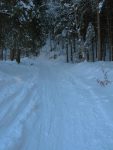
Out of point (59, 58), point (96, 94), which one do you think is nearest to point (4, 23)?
point (96, 94)

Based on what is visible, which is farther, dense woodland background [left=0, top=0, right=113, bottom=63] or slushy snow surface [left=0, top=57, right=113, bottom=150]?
dense woodland background [left=0, top=0, right=113, bottom=63]

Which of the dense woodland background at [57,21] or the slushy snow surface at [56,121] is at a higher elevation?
the dense woodland background at [57,21]

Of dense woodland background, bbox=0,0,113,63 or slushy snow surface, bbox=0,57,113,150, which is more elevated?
dense woodland background, bbox=0,0,113,63

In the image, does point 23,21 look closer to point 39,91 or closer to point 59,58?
point 39,91

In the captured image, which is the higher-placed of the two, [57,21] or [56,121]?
[57,21]

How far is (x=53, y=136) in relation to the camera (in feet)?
22.2

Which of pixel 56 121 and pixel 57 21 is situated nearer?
pixel 56 121

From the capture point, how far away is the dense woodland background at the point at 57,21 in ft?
70.1

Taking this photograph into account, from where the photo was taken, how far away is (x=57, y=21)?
41.2 meters

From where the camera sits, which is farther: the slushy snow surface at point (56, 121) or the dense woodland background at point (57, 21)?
the dense woodland background at point (57, 21)

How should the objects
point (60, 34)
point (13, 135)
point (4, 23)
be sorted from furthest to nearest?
point (60, 34), point (4, 23), point (13, 135)

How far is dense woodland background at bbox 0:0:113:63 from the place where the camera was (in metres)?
21.4

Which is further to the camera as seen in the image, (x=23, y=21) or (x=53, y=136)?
(x=23, y=21)

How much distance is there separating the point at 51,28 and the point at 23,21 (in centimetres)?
2499
